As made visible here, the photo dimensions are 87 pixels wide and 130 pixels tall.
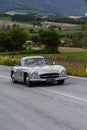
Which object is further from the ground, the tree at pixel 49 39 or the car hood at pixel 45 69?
the car hood at pixel 45 69

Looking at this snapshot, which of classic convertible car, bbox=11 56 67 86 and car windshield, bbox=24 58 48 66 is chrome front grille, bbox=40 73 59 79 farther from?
car windshield, bbox=24 58 48 66

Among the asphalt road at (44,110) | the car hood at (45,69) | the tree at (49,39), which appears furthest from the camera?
the tree at (49,39)

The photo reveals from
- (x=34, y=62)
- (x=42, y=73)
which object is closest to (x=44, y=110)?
(x=42, y=73)

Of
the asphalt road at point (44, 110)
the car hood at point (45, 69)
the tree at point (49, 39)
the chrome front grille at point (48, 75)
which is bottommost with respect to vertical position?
the tree at point (49, 39)

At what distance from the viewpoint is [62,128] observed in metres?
9.51

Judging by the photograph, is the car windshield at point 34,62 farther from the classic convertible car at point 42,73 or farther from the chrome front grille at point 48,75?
the chrome front grille at point 48,75

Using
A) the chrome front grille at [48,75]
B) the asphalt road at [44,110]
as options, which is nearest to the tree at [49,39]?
the chrome front grille at [48,75]

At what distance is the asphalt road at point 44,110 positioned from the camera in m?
10.0

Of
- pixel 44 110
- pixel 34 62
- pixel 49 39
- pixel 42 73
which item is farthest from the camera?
pixel 49 39

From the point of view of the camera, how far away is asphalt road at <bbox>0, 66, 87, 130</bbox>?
1001cm

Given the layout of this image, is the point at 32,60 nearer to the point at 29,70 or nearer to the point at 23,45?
the point at 29,70

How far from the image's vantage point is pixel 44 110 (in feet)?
41.3

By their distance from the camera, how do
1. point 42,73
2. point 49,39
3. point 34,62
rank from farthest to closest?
point 49,39 → point 34,62 → point 42,73

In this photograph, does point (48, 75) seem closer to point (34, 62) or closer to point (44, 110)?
point (34, 62)
